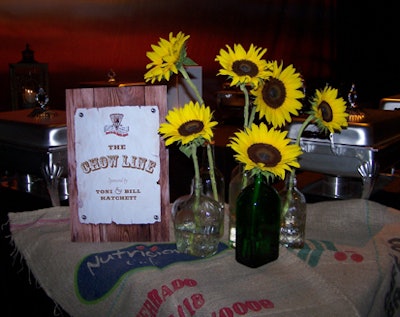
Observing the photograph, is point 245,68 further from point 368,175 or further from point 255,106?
point 368,175

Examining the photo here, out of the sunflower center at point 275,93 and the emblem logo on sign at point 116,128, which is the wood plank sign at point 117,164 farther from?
the sunflower center at point 275,93

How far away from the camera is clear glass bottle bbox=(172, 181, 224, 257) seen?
2.58ft

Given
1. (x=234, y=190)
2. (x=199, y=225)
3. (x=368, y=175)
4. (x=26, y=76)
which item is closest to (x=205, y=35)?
(x=26, y=76)

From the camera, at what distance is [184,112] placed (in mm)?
730

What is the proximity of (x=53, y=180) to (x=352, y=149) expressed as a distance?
32.3 inches

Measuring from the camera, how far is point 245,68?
74cm

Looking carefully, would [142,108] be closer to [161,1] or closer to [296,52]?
[161,1]

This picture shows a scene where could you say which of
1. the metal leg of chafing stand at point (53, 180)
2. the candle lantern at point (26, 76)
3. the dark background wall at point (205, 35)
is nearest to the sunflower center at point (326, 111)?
the metal leg of chafing stand at point (53, 180)

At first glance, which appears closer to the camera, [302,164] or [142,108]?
[142,108]

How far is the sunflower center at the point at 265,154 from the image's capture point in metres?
0.68

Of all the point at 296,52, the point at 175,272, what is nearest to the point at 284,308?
the point at 175,272

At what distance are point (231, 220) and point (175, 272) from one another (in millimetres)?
176

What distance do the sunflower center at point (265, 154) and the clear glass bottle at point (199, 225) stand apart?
138 mm

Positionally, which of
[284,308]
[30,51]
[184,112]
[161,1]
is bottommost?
[284,308]
